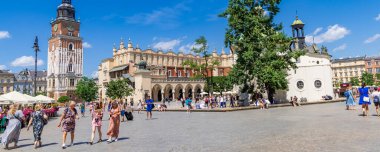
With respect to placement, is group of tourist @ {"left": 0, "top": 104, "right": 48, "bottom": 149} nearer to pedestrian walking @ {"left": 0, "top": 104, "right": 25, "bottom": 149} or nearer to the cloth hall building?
pedestrian walking @ {"left": 0, "top": 104, "right": 25, "bottom": 149}

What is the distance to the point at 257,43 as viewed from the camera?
27844 millimetres

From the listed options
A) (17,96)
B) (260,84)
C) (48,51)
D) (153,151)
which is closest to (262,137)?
(153,151)

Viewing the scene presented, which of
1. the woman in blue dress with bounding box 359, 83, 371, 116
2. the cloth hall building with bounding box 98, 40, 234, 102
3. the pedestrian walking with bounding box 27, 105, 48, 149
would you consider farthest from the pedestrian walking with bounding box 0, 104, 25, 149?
the cloth hall building with bounding box 98, 40, 234, 102

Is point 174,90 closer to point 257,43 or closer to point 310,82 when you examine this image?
point 310,82

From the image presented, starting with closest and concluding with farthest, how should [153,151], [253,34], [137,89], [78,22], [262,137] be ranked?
[153,151]
[262,137]
[253,34]
[137,89]
[78,22]

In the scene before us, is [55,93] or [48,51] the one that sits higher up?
[48,51]

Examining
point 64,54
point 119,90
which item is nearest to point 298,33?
point 119,90

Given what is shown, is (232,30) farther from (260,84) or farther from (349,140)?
(349,140)

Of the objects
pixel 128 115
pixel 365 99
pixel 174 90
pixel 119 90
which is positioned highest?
pixel 174 90

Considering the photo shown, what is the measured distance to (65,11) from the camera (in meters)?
99.6

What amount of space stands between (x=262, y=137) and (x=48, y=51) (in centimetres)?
10649

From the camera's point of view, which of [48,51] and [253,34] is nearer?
[253,34]

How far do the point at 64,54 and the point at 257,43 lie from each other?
83.4 metres

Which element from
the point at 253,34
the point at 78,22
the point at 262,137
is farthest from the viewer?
the point at 78,22
